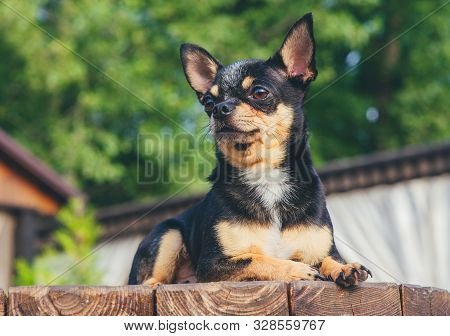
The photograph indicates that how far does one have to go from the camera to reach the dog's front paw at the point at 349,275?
2.97 m

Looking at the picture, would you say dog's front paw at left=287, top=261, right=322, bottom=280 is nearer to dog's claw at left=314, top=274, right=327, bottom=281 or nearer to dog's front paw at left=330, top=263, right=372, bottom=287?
dog's claw at left=314, top=274, right=327, bottom=281

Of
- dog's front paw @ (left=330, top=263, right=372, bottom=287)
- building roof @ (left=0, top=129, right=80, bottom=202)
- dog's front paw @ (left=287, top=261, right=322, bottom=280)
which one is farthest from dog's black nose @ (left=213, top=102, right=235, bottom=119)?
building roof @ (left=0, top=129, right=80, bottom=202)

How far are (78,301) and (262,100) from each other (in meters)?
1.68

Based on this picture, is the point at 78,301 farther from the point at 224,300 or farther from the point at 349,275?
the point at 349,275

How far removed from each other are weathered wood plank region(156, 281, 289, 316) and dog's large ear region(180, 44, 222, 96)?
1.84m

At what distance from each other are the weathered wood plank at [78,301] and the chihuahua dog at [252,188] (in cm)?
92

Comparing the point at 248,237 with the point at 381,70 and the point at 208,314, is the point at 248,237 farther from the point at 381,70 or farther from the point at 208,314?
the point at 381,70

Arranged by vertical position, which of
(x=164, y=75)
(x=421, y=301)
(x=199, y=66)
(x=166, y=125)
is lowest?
(x=421, y=301)

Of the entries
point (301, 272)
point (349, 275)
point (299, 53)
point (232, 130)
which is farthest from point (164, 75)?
point (349, 275)

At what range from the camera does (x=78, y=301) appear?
2771mm

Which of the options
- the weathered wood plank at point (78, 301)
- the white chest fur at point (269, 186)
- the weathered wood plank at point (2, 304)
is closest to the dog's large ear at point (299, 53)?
the white chest fur at point (269, 186)

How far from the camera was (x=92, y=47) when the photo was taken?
17.9m

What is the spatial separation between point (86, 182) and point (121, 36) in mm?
4558

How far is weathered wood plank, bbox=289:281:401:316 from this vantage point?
110 inches
